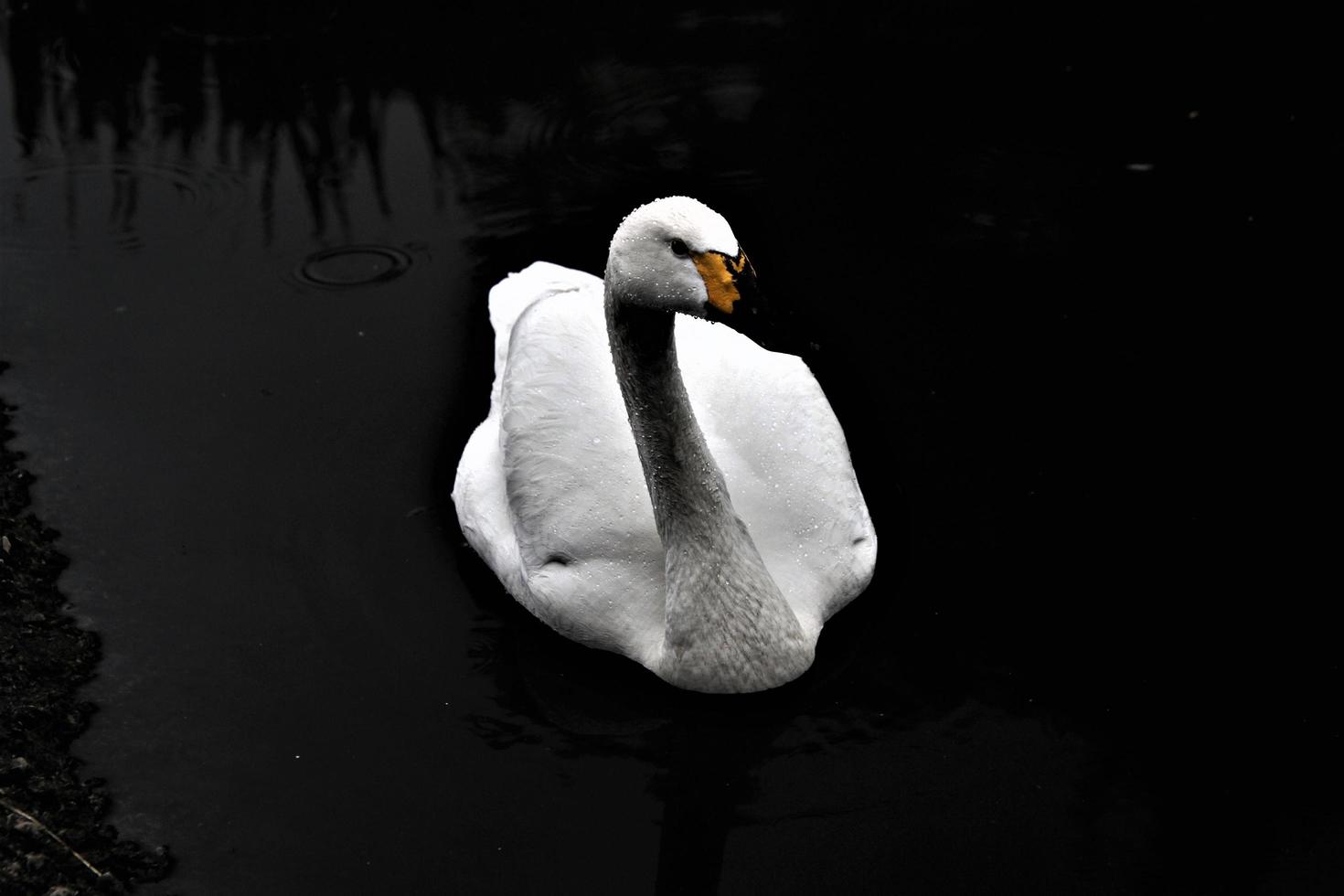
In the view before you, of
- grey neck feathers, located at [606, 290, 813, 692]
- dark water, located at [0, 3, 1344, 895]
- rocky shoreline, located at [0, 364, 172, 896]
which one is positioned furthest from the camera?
grey neck feathers, located at [606, 290, 813, 692]

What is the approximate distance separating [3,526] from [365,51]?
478 cm

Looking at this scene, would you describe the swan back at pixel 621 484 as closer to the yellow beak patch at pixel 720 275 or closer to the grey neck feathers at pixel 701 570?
the grey neck feathers at pixel 701 570

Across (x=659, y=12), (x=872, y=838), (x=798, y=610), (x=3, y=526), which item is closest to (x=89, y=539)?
(x=3, y=526)

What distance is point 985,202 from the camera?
30.9ft

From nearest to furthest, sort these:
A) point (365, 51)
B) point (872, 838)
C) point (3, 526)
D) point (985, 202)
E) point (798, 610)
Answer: point (872, 838) → point (798, 610) → point (3, 526) → point (985, 202) → point (365, 51)

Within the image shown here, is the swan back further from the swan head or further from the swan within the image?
the swan head

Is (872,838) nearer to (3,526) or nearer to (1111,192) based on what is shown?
(3,526)

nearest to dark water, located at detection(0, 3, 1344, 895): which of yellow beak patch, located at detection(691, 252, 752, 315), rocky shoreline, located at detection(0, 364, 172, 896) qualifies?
rocky shoreline, located at detection(0, 364, 172, 896)

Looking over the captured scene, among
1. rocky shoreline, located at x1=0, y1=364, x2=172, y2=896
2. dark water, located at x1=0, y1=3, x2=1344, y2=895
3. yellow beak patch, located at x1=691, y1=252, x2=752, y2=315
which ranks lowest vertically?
rocky shoreline, located at x1=0, y1=364, x2=172, y2=896

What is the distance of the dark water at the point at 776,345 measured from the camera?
6.04 metres

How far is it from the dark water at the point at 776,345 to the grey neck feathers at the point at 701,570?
0.18 m

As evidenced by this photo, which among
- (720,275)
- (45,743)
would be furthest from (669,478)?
(45,743)

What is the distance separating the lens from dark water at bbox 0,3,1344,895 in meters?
6.04

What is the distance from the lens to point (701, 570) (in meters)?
6.30
